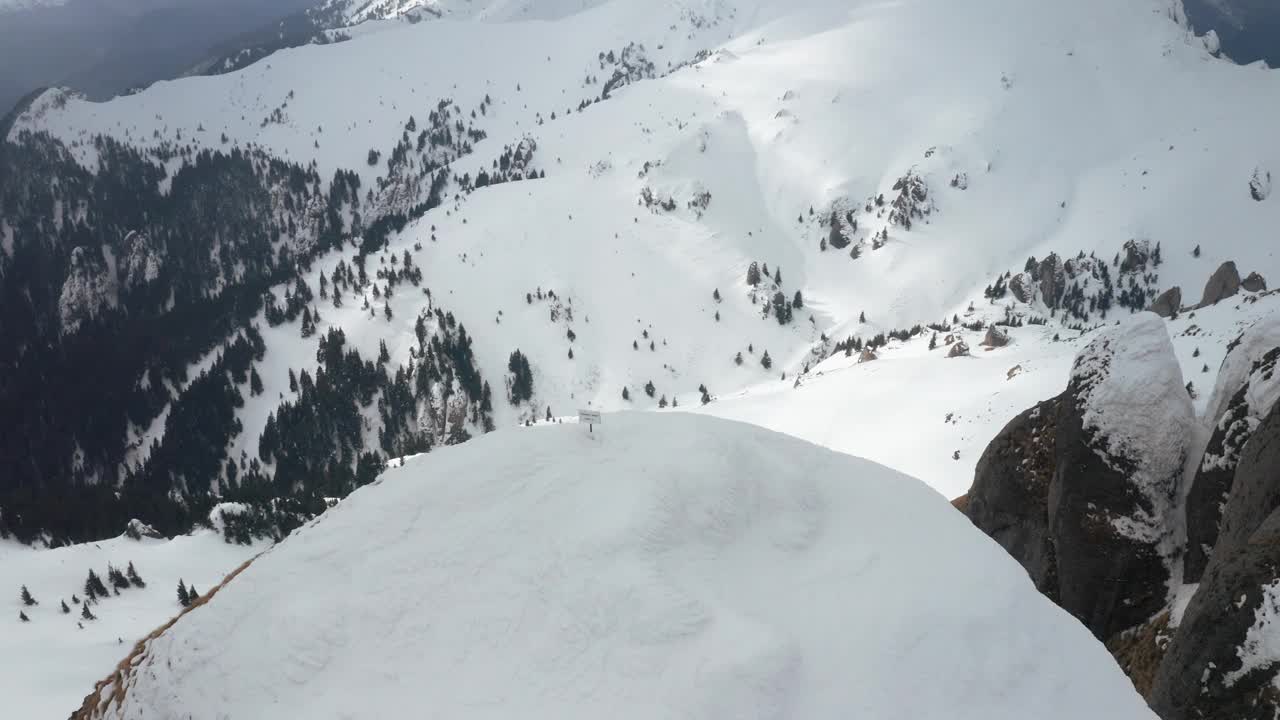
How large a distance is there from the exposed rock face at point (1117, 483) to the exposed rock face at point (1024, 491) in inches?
6.2

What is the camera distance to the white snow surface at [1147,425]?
56.2ft

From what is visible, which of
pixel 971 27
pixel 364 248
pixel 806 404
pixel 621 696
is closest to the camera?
pixel 621 696

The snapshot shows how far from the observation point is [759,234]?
149000 millimetres

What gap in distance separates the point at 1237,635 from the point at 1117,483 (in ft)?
22.7

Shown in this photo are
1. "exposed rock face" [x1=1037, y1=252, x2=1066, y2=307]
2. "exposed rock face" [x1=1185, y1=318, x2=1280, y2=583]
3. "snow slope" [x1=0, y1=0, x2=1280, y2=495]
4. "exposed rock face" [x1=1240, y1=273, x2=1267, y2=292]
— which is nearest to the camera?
"exposed rock face" [x1=1185, y1=318, x2=1280, y2=583]

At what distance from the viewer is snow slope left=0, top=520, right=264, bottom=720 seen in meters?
40.2

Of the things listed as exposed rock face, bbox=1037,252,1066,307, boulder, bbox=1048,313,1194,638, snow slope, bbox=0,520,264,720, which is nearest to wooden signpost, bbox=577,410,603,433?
boulder, bbox=1048,313,1194,638

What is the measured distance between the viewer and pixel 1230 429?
15844mm

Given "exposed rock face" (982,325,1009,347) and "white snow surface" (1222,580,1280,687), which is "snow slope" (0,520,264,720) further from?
"exposed rock face" (982,325,1009,347)

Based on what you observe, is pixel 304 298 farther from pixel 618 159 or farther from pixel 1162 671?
pixel 1162 671

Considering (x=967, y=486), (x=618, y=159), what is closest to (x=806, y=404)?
(x=967, y=486)

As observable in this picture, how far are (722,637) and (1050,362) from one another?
173 feet

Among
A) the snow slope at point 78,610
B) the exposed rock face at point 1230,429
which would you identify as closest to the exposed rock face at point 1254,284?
the exposed rock face at point 1230,429

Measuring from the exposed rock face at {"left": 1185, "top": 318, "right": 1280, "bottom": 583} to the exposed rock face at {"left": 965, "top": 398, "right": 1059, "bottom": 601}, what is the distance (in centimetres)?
350
